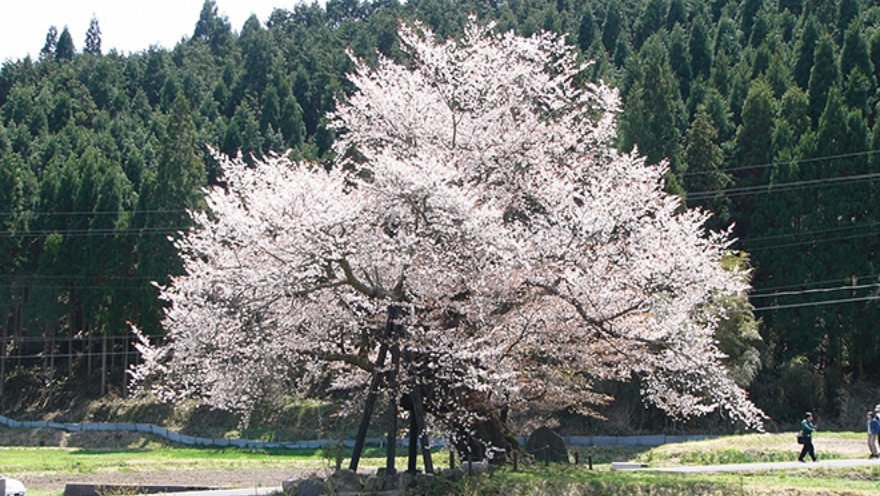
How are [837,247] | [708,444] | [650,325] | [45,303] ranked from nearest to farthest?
[650,325], [708,444], [837,247], [45,303]

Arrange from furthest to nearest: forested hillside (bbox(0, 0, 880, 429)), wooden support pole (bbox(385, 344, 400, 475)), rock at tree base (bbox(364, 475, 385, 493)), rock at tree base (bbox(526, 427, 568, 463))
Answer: forested hillside (bbox(0, 0, 880, 429)) < rock at tree base (bbox(526, 427, 568, 463)) < wooden support pole (bbox(385, 344, 400, 475)) < rock at tree base (bbox(364, 475, 385, 493))

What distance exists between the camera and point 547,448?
1681 centimetres

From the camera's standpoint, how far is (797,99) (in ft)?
126

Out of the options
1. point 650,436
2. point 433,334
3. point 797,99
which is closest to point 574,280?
point 433,334

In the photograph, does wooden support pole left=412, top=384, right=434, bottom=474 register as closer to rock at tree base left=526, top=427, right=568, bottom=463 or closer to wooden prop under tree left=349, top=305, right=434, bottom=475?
wooden prop under tree left=349, top=305, right=434, bottom=475

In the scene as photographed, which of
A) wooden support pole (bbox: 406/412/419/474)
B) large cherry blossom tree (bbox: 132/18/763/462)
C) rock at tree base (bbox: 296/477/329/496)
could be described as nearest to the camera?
rock at tree base (bbox: 296/477/329/496)

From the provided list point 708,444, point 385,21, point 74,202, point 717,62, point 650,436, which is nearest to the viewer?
point 708,444

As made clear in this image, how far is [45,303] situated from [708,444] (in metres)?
32.1

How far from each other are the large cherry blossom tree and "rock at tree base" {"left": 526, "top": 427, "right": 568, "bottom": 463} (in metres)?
1.28

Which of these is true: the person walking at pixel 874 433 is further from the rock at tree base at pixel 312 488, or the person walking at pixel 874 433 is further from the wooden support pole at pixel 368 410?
the rock at tree base at pixel 312 488

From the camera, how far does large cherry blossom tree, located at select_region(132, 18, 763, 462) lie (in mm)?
13102

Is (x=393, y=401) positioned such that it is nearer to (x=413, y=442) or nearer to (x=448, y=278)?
(x=413, y=442)

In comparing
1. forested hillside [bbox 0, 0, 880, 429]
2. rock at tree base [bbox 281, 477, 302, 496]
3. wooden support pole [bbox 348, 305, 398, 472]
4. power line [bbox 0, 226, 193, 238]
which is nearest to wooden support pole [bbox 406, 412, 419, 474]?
wooden support pole [bbox 348, 305, 398, 472]

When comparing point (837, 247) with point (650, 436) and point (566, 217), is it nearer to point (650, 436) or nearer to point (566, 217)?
point (650, 436)
